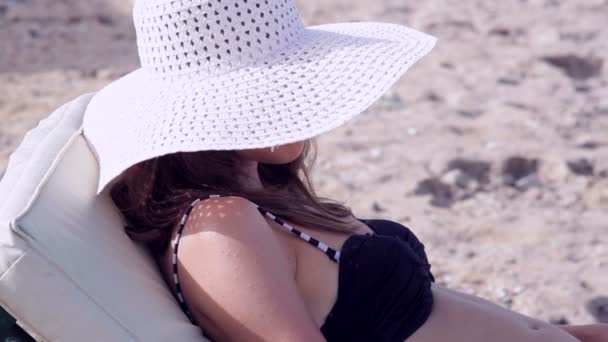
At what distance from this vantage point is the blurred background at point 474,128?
314 centimetres

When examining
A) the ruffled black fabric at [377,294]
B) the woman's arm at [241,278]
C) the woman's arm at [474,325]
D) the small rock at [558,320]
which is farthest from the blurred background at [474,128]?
the woman's arm at [241,278]

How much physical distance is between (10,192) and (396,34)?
2.49 feet

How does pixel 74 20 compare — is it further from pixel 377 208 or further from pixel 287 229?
pixel 287 229

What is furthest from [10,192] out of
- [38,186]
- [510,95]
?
[510,95]

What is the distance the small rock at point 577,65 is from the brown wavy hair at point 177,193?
325cm

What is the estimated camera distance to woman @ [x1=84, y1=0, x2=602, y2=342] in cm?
158

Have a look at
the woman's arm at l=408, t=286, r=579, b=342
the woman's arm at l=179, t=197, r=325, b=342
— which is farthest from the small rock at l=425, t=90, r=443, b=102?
the woman's arm at l=179, t=197, r=325, b=342

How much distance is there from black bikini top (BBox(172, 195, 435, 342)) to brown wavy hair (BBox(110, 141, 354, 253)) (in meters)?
0.04

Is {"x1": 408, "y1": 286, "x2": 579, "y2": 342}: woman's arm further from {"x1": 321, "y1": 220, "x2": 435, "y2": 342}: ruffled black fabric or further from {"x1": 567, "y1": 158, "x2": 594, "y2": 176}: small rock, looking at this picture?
{"x1": 567, "y1": 158, "x2": 594, "y2": 176}: small rock

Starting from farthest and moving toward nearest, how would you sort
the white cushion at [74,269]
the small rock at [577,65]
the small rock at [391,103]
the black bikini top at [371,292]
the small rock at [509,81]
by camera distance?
1. the small rock at [577,65]
2. the small rock at [509,81]
3. the small rock at [391,103]
4. the black bikini top at [371,292]
5. the white cushion at [74,269]

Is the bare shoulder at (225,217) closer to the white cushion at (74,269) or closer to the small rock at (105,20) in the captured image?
the white cushion at (74,269)

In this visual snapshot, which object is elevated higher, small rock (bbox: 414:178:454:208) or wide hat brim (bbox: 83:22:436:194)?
wide hat brim (bbox: 83:22:436:194)

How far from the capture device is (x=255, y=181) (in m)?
1.84

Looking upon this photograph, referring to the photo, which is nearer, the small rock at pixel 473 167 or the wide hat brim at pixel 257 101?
the wide hat brim at pixel 257 101
